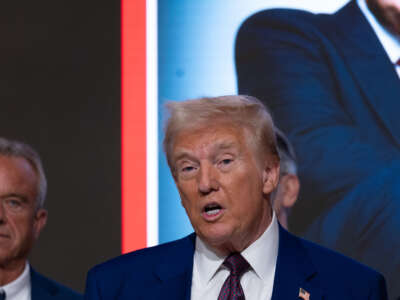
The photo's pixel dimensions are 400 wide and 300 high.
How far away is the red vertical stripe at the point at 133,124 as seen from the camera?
3.58 metres

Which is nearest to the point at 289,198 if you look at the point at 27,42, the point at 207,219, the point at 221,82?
Result: the point at 221,82

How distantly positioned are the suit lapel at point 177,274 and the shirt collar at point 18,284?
36.7 inches

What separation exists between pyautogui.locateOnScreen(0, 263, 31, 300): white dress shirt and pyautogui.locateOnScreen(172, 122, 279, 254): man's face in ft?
3.68

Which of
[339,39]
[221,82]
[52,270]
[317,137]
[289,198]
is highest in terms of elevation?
[339,39]

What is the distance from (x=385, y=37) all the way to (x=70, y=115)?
Result: 5.96 feet

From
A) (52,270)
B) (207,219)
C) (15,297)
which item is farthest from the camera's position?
→ (52,270)

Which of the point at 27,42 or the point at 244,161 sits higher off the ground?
the point at 27,42

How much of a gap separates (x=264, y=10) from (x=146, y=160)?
1.05 metres

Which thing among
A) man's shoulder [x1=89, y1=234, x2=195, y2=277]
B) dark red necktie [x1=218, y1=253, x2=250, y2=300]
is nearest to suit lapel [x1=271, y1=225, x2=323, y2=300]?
dark red necktie [x1=218, y1=253, x2=250, y2=300]

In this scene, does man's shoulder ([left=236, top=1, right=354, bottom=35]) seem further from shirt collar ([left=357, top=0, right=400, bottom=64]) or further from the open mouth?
Result: the open mouth

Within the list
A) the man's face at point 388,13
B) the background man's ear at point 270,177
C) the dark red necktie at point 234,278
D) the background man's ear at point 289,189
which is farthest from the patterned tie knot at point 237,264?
the man's face at point 388,13

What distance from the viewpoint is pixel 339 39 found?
347 cm

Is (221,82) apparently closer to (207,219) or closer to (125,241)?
(125,241)

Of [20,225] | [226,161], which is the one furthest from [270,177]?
[20,225]
